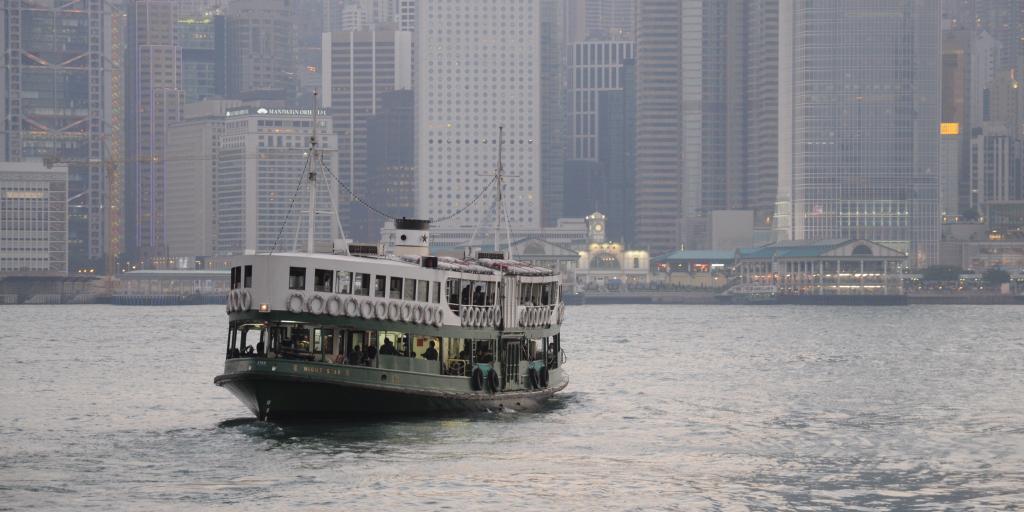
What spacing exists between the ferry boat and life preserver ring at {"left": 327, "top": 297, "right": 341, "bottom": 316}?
0.03 m

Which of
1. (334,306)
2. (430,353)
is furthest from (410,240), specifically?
(334,306)

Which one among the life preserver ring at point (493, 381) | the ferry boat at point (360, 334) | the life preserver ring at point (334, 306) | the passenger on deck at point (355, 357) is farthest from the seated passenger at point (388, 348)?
the life preserver ring at point (493, 381)

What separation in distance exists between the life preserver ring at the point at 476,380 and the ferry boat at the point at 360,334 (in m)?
0.05

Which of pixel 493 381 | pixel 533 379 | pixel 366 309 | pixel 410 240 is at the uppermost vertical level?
pixel 410 240

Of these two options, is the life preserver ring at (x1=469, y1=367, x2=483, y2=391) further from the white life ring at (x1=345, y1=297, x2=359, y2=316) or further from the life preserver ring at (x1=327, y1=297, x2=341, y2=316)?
the life preserver ring at (x1=327, y1=297, x2=341, y2=316)

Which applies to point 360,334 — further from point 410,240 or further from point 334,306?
point 410,240

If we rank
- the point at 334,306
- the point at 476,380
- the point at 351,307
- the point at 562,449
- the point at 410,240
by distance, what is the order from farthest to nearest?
1. the point at 410,240
2. the point at 476,380
3. the point at 351,307
4. the point at 334,306
5. the point at 562,449

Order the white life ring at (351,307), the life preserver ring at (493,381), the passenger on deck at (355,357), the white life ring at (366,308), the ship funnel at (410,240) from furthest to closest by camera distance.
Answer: the ship funnel at (410,240), the life preserver ring at (493,381), the passenger on deck at (355,357), the white life ring at (366,308), the white life ring at (351,307)

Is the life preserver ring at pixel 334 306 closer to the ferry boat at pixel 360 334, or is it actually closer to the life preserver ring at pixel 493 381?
the ferry boat at pixel 360 334

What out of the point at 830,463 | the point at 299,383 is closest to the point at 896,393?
the point at 830,463

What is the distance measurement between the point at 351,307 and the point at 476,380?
23.2 ft

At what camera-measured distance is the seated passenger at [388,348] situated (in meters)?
66.9

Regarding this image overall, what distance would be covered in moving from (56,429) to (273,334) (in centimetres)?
1134

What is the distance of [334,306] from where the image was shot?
65250 millimetres
